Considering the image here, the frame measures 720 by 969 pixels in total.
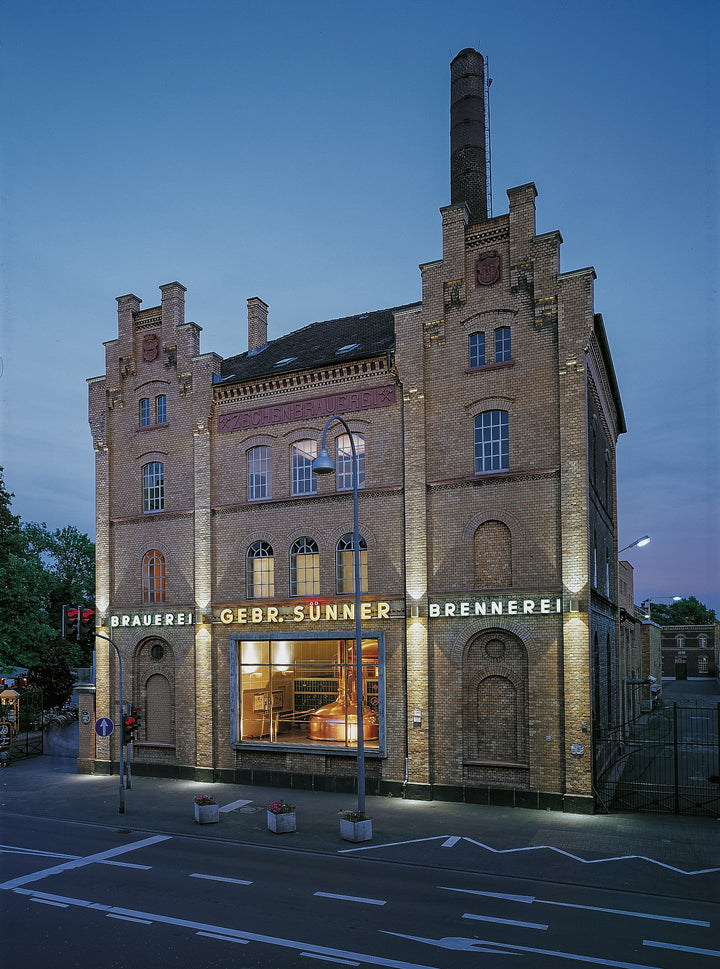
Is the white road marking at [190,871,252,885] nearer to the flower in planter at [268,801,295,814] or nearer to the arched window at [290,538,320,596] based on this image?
the flower in planter at [268,801,295,814]

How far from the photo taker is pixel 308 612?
26625mm

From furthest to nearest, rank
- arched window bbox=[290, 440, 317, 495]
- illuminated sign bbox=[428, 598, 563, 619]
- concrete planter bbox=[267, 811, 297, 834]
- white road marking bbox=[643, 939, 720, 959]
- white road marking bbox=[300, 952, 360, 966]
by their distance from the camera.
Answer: arched window bbox=[290, 440, 317, 495] < illuminated sign bbox=[428, 598, 563, 619] < concrete planter bbox=[267, 811, 297, 834] < white road marking bbox=[643, 939, 720, 959] < white road marking bbox=[300, 952, 360, 966]

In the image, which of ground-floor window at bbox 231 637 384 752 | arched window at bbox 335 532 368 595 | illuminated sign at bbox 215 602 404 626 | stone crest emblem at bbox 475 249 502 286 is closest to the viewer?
stone crest emblem at bbox 475 249 502 286

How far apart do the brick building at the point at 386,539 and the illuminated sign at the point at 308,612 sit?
0.08 m

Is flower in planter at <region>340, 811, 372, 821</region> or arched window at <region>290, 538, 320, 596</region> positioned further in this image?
arched window at <region>290, 538, 320, 596</region>

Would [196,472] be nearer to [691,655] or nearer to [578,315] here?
[578,315]

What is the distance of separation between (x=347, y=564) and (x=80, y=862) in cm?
1220

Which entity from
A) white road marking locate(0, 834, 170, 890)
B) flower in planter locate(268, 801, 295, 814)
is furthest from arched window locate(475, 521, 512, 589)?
white road marking locate(0, 834, 170, 890)

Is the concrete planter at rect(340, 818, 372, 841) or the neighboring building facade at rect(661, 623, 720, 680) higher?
the concrete planter at rect(340, 818, 372, 841)

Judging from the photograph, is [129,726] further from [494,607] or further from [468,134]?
[468,134]

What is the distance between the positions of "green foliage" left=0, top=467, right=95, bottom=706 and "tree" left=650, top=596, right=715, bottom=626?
360ft

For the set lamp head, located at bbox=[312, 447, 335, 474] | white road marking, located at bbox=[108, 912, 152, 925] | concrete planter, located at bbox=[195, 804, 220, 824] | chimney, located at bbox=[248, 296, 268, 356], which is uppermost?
chimney, located at bbox=[248, 296, 268, 356]

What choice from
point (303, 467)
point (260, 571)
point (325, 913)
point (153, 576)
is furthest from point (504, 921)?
point (153, 576)

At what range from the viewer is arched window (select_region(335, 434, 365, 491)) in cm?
2647
